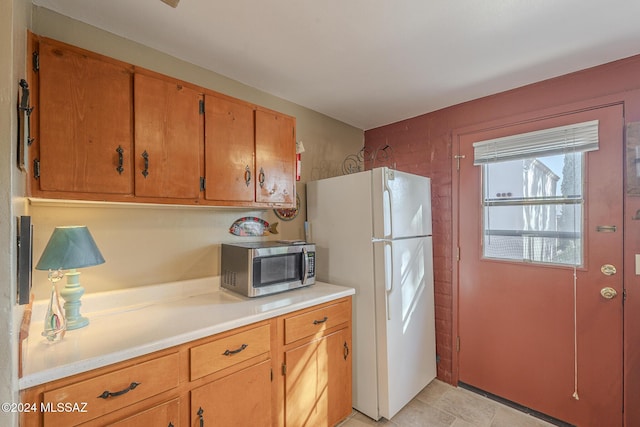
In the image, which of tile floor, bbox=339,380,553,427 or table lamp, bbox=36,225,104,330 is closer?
table lamp, bbox=36,225,104,330

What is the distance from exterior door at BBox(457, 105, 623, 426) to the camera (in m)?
1.80

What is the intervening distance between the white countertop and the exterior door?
1265mm

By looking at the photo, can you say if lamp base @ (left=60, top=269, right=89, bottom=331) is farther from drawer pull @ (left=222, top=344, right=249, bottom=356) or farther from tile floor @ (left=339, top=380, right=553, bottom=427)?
tile floor @ (left=339, top=380, right=553, bottom=427)

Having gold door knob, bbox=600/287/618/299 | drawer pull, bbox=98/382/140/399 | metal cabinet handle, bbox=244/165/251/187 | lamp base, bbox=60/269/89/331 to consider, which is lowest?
drawer pull, bbox=98/382/140/399

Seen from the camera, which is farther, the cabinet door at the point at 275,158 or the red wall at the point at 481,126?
the cabinet door at the point at 275,158

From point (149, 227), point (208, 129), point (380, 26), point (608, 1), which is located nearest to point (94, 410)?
point (149, 227)

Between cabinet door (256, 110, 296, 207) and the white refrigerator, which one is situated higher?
cabinet door (256, 110, 296, 207)

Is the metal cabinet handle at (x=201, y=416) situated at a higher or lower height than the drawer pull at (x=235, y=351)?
lower

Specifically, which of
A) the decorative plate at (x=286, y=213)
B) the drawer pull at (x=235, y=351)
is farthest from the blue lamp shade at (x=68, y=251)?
the decorative plate at (x=286, y=213)

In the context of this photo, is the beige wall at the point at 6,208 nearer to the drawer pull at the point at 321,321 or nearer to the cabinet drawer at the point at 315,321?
the cabinet drawer at the point at 315,321

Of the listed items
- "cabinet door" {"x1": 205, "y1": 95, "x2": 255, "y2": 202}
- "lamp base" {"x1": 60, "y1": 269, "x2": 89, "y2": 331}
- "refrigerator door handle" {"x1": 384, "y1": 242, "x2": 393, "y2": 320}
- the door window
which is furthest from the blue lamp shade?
the door window

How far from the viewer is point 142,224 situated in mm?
1668

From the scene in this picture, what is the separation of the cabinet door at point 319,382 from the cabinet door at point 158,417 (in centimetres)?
59

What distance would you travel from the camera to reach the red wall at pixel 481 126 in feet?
5.69
